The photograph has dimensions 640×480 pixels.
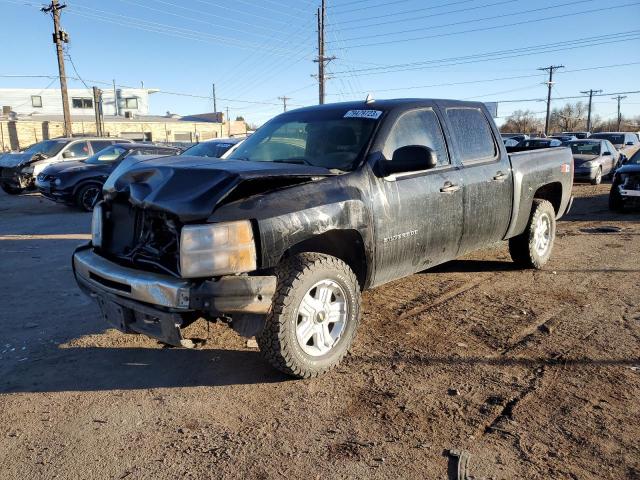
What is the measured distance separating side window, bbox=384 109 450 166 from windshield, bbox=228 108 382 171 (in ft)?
0.66

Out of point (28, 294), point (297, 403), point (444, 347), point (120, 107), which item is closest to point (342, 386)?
point (297, 403)

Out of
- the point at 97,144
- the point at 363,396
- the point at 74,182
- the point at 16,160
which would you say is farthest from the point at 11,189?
the point at 363,396

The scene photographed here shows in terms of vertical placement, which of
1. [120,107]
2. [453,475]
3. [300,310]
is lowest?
Answer: [453,475]

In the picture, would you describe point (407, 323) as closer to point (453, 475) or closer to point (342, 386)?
point (342, 386)

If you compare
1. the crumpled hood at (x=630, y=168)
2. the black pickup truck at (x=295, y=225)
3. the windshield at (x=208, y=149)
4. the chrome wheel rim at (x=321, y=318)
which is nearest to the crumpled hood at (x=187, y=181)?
the black pickup truck at (x=295, y=225)

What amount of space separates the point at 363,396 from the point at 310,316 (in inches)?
24.3

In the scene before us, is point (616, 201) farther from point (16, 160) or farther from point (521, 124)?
point (521, 124)

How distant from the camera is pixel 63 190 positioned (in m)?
11.8

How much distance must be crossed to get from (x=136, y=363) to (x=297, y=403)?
137 centimetres

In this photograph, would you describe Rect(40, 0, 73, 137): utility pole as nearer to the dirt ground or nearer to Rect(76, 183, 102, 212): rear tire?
Rect(76, 183, 102, 212): rear tire

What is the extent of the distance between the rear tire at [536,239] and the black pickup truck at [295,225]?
3.73 feet

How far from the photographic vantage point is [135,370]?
3.64 m

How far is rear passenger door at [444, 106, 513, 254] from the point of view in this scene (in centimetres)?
472

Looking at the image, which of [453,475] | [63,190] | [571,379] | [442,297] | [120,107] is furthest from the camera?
[120,107]
